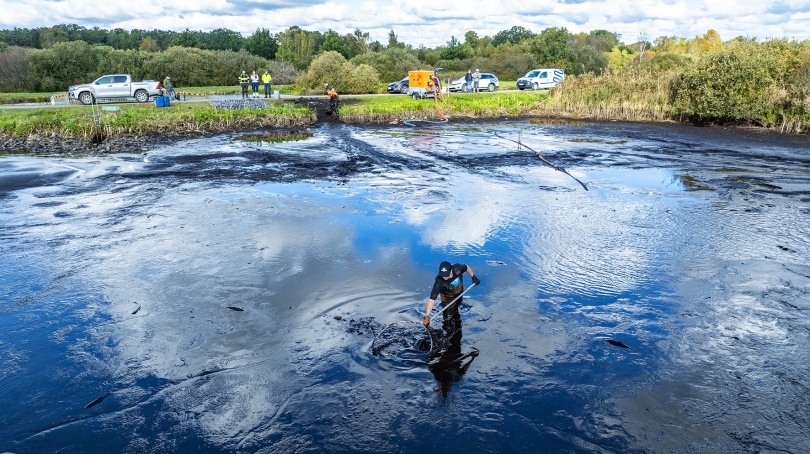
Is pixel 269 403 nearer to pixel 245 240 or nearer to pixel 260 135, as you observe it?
pixel 245 240

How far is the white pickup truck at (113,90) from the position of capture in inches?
1309

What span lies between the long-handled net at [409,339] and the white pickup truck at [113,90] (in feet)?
99.7

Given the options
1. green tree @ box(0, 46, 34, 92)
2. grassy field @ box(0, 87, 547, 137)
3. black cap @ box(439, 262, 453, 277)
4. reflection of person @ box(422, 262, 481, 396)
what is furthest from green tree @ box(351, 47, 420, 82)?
black cap @ box(439, 262, 453, 277)

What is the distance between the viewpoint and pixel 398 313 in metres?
9.91

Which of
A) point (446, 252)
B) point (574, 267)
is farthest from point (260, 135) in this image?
point (574, 267)

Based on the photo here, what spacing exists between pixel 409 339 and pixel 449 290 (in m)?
1.01

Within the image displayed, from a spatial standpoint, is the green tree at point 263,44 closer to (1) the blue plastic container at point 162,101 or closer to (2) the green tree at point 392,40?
(2) the green tree at point 392,40

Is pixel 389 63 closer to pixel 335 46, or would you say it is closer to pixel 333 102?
pixel 335 46

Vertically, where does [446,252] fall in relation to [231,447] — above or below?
above

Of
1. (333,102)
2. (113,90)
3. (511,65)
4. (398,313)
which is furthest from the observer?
(511,65)

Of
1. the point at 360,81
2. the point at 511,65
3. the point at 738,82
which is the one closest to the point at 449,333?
the point at 738,82

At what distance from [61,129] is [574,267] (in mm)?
25946

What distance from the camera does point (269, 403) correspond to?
7.61 metres

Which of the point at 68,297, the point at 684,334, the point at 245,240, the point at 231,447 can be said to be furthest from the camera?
the point at 245,240
